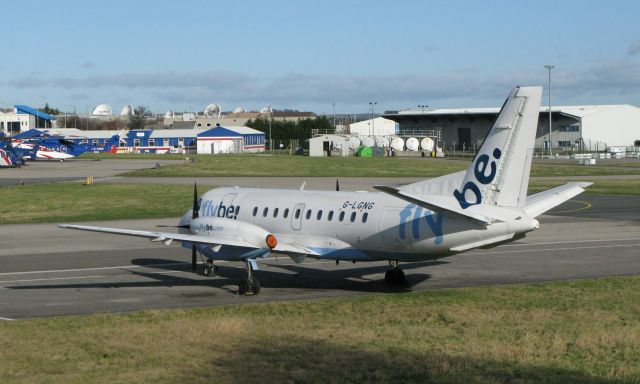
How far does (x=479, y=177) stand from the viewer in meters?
24.9

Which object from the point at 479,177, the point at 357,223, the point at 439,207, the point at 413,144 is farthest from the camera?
the point at 413,144

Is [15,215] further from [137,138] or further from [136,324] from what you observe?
[137,138]

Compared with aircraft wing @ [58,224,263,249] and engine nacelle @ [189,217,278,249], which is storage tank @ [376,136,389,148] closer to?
engine nacelle @ [189,217,278,249]

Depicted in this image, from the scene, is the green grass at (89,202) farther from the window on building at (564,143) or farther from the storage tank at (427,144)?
the window on building at (564,143)

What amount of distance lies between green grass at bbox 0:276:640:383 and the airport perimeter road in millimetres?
2538

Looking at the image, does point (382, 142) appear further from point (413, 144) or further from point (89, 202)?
point (89, 202)

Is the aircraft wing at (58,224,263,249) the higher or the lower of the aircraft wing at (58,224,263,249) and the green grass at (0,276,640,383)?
the higher

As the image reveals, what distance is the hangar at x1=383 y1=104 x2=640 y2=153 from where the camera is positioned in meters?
160

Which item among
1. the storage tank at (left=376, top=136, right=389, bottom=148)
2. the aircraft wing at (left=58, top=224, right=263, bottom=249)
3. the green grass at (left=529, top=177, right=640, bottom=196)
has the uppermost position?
the storage tank at (left=376, top=136, right=389, bottom=148)

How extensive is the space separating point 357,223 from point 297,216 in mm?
2749

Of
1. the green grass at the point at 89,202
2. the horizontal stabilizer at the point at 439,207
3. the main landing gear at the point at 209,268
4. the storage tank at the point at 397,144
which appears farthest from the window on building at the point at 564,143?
the horizontal stabilizer at the point at 439,207

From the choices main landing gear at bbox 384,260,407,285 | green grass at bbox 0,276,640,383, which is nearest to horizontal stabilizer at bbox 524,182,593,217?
green grass at bbox 0,276,640,383

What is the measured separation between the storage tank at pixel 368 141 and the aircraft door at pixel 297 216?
123 m

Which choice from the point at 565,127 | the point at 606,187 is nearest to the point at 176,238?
the point at 606,187
